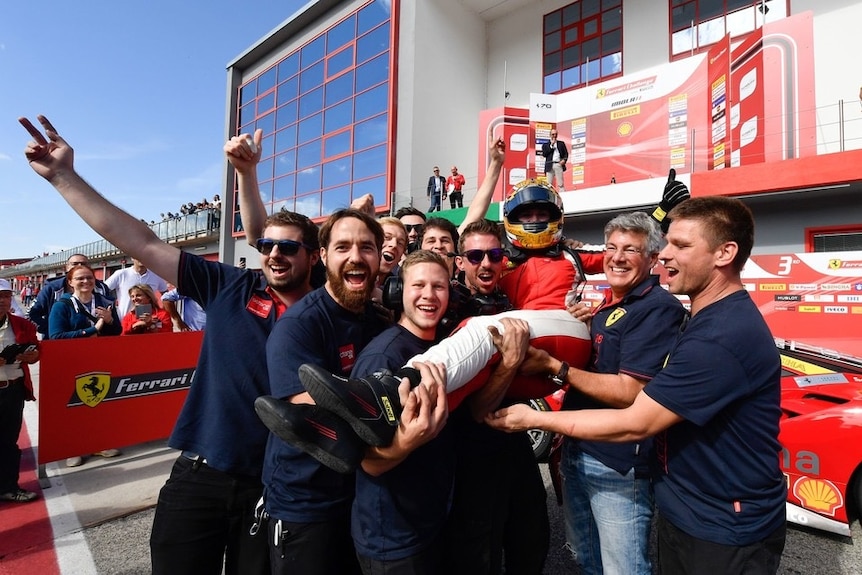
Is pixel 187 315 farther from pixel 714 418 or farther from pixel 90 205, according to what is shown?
pixel 714 418

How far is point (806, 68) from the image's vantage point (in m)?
8.38

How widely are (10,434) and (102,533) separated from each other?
5.04 ft

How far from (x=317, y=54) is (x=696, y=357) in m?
22.5

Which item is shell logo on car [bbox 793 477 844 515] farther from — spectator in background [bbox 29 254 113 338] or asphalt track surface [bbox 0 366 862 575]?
spectator in background [bbox 29 254 113 338]

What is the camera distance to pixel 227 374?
6.42 feet

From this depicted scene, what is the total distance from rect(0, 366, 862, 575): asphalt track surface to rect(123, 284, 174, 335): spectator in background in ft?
5.89

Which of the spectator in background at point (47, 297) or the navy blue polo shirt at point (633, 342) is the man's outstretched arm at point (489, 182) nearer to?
the navy blue polo shirt at point (633, 342)

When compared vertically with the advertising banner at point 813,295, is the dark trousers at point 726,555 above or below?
below

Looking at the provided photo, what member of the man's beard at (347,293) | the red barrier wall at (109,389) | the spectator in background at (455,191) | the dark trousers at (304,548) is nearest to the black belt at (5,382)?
the red barrier wall at (109,389)

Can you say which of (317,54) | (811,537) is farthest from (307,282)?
(317,54)

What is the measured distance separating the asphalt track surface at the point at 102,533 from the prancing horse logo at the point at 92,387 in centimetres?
80

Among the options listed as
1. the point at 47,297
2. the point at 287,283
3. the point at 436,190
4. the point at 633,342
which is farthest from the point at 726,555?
the point at 436,190

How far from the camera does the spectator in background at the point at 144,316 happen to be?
19.0ft

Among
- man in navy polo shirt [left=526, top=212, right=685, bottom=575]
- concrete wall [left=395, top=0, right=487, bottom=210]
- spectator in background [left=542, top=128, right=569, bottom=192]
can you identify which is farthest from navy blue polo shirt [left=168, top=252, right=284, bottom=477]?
concrete wall [left=395, top=0, right=487, bottom=210]
